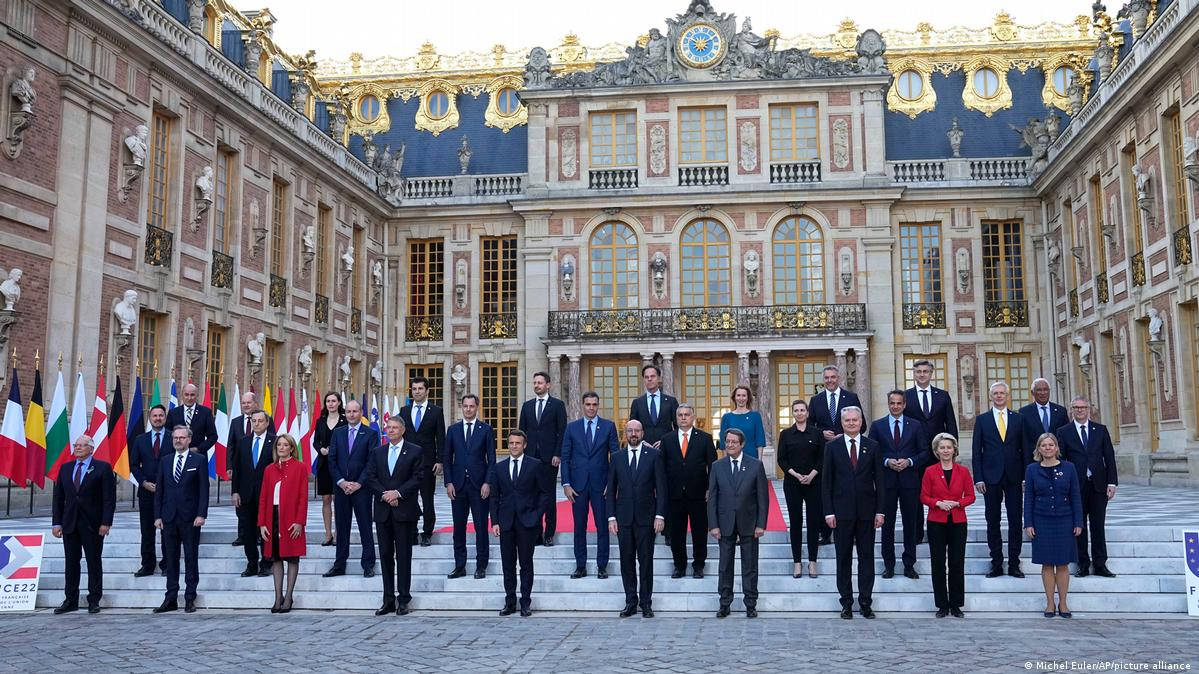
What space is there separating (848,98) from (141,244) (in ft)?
53.7

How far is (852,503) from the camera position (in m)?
8.64

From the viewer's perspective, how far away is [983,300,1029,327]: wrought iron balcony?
25281mm

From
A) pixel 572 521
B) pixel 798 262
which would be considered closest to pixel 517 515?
pixel 572 521

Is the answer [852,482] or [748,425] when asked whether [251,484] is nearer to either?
[748,425]

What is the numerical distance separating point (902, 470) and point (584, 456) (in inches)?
109

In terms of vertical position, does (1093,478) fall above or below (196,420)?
below

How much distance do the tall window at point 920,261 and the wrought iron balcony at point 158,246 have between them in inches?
638

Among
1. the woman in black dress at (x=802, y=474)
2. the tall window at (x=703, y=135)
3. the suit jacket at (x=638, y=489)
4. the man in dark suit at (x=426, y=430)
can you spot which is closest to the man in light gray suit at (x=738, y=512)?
the suit jacket at (x=638, y=489)

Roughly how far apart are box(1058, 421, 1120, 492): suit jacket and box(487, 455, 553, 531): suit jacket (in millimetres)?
4488

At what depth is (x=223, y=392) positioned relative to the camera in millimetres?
15625

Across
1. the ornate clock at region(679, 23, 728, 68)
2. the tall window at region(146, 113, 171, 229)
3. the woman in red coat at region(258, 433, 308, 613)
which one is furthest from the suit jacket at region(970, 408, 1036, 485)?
the ornate clock at region(679, 23, 728, 68)

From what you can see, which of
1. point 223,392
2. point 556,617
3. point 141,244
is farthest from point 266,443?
point 141,244

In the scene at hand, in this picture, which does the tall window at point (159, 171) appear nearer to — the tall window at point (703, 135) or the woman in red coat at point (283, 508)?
the woman in red coat at point (283, 508)

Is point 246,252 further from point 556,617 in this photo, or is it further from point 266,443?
point 556,617
